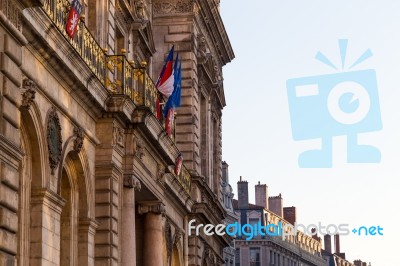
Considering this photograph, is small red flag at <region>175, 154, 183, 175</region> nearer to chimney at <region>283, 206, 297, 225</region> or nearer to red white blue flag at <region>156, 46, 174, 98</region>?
red white blue flag at <region>156, 46, 174, 98</region>

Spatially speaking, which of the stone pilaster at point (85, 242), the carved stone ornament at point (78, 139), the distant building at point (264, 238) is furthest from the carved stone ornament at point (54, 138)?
the distant building at point (264, 238)

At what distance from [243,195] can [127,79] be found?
96960 mm

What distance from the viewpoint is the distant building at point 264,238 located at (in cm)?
13025

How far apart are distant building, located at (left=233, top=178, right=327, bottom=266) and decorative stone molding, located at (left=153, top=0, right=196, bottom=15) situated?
3096 inches

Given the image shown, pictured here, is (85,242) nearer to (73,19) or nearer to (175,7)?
(73,19)

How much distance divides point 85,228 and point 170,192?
12.2 m

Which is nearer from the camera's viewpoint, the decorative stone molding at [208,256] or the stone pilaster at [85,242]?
the stone pilaster at [85,242]

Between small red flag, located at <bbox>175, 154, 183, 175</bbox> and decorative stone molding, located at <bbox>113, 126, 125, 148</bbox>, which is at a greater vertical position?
small red flag, located at <bbox>175, 154, 183, 175</bbox>

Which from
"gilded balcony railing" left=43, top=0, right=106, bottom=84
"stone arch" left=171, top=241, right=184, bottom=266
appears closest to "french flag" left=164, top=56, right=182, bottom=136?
"stone arch" left=171, top=241, right=184, bottom=266

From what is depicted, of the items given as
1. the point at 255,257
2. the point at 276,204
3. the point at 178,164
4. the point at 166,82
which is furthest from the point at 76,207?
the point at 276,204

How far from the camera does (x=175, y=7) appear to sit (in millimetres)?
51156

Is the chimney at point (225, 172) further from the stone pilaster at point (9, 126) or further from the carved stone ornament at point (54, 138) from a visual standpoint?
the stone pilaster at point (9, 126)

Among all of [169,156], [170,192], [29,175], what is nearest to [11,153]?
[29,175]

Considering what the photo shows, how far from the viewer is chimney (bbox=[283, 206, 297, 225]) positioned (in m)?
149
